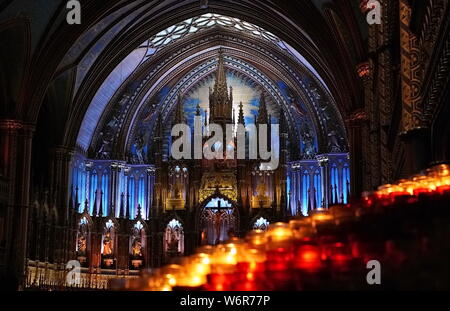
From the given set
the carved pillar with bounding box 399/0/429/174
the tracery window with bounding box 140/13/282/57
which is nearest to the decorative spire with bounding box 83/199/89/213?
the tracery window with bounding box 140/13/282/57

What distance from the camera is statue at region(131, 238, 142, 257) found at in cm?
2786

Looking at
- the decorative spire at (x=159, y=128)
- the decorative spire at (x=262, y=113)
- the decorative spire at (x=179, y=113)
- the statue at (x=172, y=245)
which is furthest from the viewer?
the decorative spire at (x=179, y=113)

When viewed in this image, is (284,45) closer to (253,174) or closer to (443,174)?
(253,174)

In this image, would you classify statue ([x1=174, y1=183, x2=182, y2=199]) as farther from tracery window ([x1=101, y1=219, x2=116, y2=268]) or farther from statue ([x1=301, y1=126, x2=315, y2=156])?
statue ([x1=301, y1=126, x2=315, y2=156])

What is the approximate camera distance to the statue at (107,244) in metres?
27.6

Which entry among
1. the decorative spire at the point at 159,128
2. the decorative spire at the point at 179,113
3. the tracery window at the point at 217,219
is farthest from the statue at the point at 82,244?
the decorative spire at the point at 179,113

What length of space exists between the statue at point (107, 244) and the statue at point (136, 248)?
0.91m

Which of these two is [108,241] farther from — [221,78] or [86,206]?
[221,78]

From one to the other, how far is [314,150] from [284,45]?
4616mm

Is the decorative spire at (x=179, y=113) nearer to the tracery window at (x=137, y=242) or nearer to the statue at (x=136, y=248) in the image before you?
the tracery window at (x=137, y=242)

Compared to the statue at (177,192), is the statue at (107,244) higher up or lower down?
lower down

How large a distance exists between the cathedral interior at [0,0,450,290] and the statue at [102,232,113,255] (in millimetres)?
42

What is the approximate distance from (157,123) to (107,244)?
18.7 ft

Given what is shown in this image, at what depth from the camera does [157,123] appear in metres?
29.3
